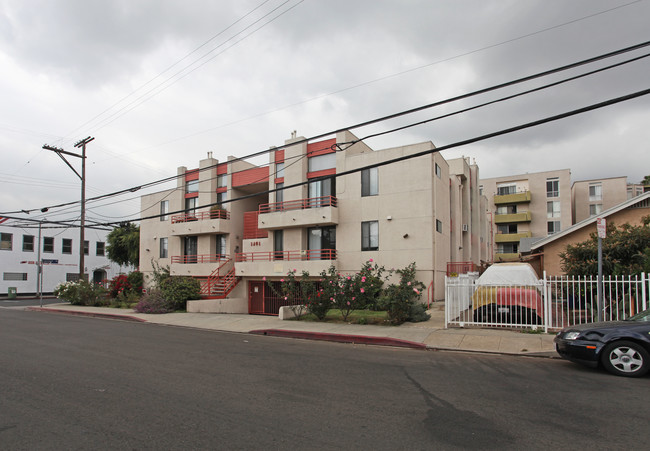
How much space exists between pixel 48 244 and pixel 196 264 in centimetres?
3066

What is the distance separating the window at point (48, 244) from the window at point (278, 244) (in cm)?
3664

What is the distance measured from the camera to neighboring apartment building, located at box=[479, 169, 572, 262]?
54250 mm

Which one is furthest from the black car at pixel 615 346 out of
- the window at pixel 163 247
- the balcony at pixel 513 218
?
the balcony at pixel 513 218

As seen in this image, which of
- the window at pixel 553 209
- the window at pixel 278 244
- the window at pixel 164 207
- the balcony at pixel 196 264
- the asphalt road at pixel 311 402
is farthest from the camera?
the window at pixel 553 209

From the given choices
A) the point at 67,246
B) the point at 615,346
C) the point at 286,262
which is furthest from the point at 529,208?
the point at 67,246

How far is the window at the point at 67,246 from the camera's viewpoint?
166 ft

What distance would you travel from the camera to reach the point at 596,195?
56844 mm

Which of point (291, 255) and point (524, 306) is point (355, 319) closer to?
point (524, 306)

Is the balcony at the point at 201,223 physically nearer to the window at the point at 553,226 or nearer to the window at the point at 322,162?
the window at the point at 322,162

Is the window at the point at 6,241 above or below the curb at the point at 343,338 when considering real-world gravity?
above

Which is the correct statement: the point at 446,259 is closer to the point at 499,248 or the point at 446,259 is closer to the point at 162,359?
the point at 162,359

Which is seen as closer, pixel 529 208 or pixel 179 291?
pixel 179 291

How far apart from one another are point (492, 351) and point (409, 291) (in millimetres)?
4767

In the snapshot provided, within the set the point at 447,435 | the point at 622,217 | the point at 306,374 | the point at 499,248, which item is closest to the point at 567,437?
the point at 447,435
